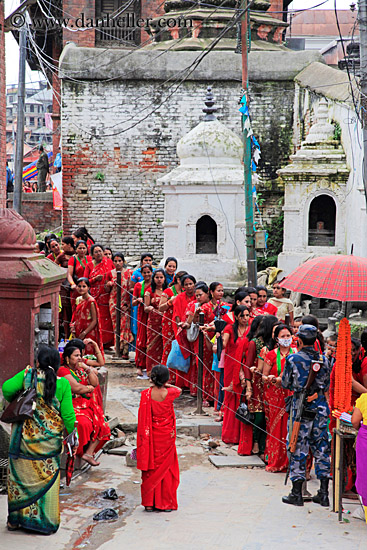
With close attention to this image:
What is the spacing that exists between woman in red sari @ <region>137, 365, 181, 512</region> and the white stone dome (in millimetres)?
8663

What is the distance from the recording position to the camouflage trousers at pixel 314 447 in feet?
20.0

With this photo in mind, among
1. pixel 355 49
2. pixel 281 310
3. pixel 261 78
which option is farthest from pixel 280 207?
pixel 281 310

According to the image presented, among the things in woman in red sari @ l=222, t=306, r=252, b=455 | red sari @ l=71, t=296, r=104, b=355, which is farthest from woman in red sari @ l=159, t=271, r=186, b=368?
woman in red sari @ l=222, t=306, r=252, b=455

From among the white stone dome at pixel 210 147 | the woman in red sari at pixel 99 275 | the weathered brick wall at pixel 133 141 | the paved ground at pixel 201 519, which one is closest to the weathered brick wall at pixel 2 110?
the woman in red sari at pixel 99 275

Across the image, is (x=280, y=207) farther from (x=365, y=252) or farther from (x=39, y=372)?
(x=39, y=372)

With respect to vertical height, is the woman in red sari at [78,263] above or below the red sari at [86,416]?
above

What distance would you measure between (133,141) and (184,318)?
31.5 feet

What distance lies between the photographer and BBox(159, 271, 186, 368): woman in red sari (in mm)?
9891

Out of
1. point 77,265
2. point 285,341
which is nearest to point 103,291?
point 77,265

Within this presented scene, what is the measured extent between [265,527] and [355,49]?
15263 mm

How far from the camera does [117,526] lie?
5.66 metres

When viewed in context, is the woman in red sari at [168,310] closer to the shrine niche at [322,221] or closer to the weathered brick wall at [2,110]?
the weathered brick wall at [2,110]

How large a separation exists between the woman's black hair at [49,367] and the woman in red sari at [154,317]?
15.6 feet

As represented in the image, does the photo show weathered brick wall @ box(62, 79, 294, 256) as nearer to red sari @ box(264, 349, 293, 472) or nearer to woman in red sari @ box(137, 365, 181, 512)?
red sari @ box(264, 349, 293, 472)
